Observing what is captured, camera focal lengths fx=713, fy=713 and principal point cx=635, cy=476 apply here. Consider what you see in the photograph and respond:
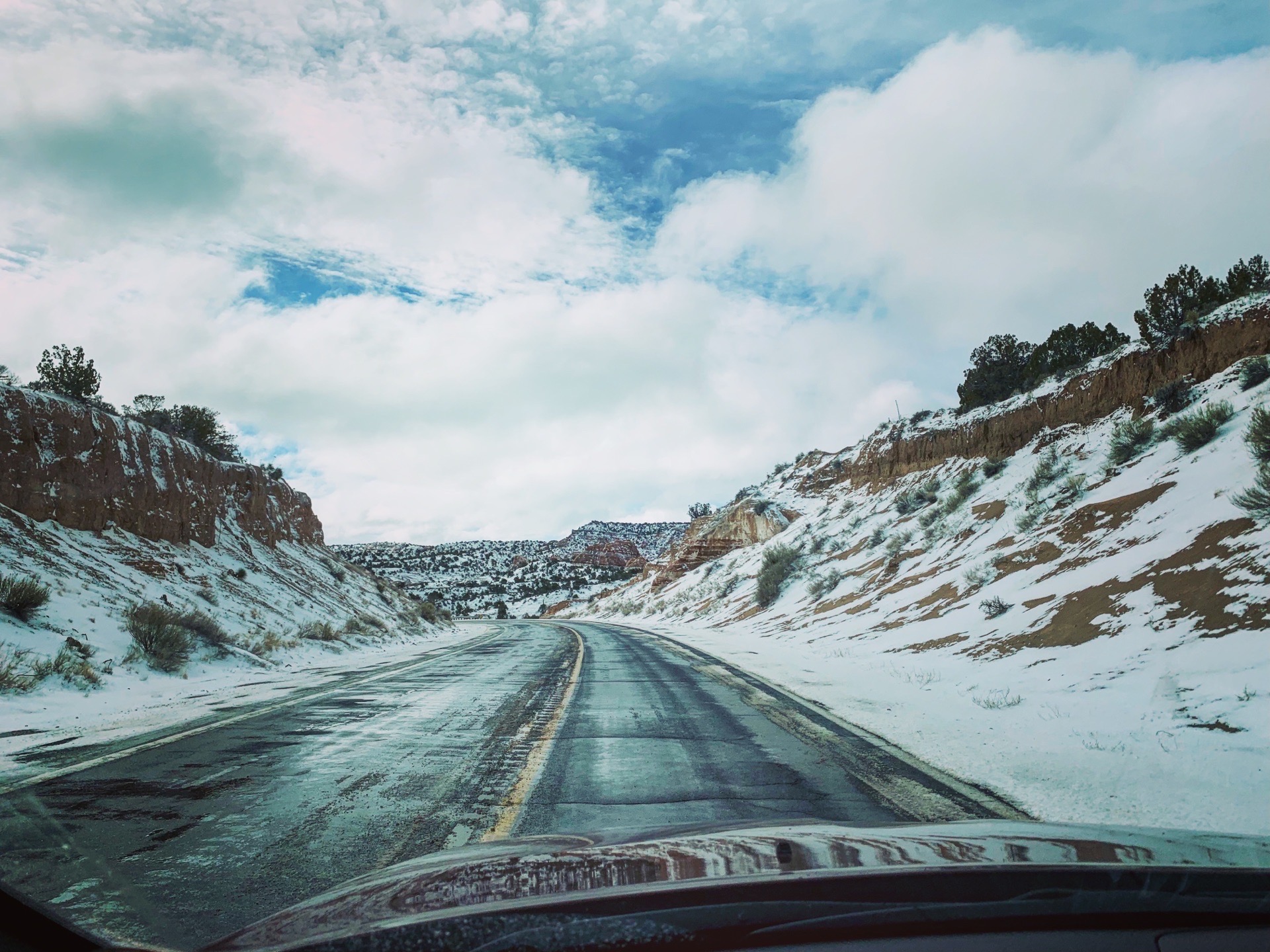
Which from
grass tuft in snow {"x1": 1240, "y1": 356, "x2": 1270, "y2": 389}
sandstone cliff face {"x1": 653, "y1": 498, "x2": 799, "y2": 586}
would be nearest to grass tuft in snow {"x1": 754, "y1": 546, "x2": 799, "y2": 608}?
sandstone cliff face {"x1": 653, "y1": 498, "x2": 799, "y2": 586}

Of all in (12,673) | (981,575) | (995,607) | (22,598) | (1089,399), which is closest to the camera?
(12,673)

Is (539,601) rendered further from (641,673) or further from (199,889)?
(199,889)

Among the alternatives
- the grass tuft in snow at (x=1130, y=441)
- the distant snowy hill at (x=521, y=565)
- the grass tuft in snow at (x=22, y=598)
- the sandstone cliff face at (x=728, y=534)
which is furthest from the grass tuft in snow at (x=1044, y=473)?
the distant snowy hill at (x=521, y=565)

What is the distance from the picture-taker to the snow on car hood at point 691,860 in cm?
216

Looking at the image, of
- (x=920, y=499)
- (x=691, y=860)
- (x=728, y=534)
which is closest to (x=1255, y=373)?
(x=920, y=499)

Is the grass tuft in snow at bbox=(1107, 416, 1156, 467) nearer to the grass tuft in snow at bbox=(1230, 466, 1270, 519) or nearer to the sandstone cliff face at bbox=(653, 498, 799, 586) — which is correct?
the grass tuft in snow at bbox=(1230, 466, 1270, 519)

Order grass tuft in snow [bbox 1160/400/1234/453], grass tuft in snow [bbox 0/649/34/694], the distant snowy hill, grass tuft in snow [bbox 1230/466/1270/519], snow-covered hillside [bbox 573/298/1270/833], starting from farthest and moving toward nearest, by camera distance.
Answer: the distant snowy hill → grass tuft in snow [bbox 1160/400/1234/453] → grass tuft in snow [bbox 1230/466/1270/519] → grass tuft in snow [bbox 0/649/34/694] → snow-covered hillside [bbox 573/298/1270/833]

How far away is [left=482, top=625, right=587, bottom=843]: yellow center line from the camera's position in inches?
177

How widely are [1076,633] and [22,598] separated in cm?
1734

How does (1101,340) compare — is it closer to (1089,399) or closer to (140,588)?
(1089,399)

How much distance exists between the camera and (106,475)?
2009 cm

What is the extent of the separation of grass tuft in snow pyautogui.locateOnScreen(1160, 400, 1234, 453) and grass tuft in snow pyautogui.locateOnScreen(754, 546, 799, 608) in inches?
718

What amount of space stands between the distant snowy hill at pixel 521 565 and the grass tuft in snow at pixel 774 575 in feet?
136

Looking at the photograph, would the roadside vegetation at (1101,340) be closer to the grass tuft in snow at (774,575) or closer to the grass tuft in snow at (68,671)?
the grass tuft in snow at (774,575)
